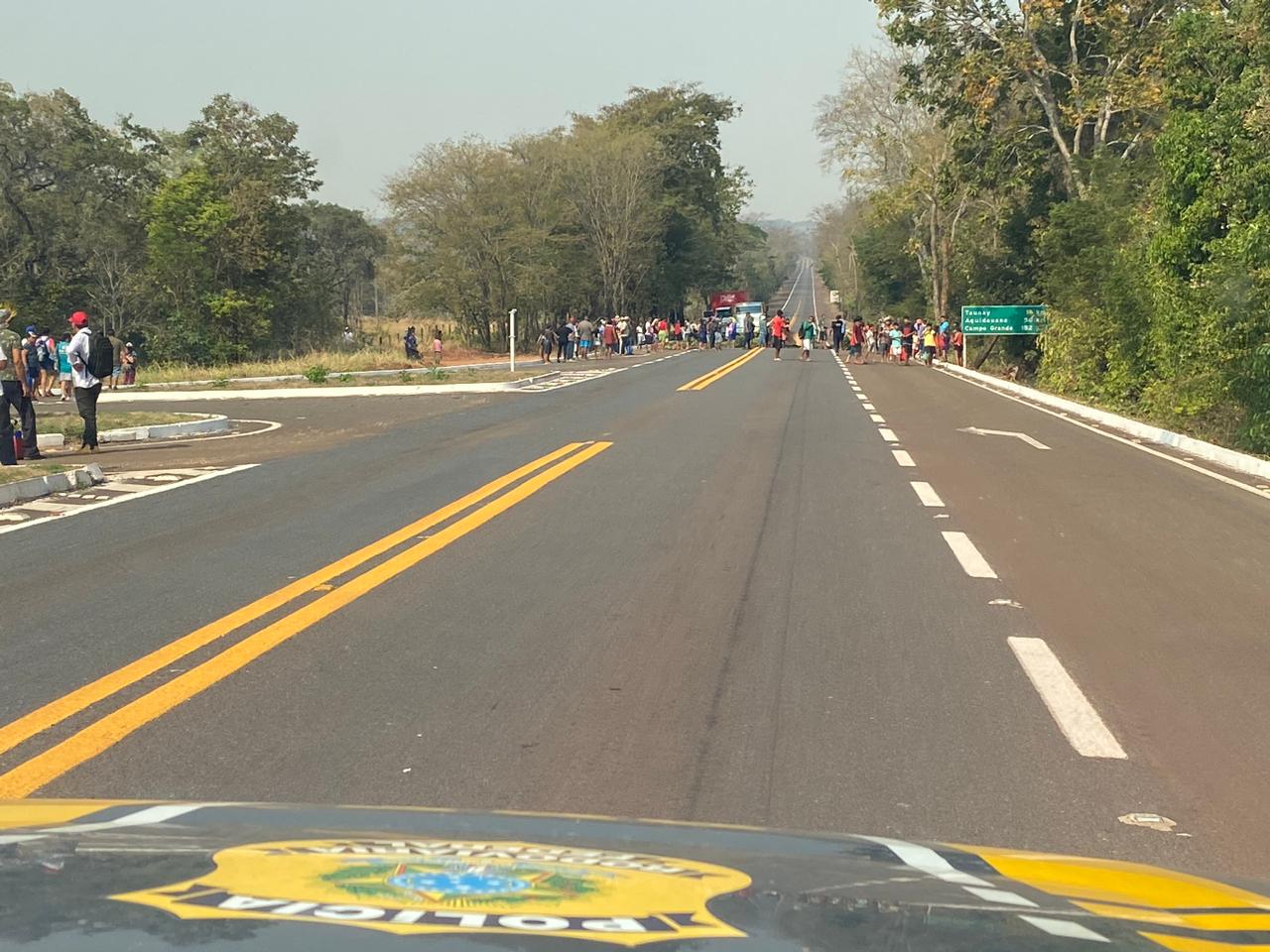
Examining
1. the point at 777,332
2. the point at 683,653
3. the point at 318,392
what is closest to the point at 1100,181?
the point at 777,332

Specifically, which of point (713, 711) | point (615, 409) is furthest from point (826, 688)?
point (615, 409)

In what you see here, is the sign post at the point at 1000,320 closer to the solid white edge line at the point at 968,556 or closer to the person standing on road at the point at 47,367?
the person standing on road at the point at 47,367

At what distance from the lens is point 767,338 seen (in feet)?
204

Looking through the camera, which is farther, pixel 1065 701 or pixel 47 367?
pixel 47 367

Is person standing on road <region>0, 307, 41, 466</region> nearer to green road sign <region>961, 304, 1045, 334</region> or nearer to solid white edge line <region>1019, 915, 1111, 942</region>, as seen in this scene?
solid white edge line <region>1019, 915, 1111, 942</region>

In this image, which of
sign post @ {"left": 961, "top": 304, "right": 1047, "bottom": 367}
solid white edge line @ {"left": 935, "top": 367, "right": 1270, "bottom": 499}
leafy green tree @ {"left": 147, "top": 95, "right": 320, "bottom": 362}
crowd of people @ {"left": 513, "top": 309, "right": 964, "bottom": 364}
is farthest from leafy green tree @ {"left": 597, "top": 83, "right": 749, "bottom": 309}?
solid white edge line @ {"left": 935, "top": 367, "right": 1270, "bottom": 499}

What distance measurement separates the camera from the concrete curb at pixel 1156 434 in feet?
50.7

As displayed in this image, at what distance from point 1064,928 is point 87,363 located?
16.6 meters

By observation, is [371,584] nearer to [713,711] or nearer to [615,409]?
[713,711]

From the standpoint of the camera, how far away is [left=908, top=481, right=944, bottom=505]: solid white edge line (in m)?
11.8

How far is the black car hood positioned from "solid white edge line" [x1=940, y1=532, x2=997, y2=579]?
5.60 meters

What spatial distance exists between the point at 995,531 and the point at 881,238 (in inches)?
3032

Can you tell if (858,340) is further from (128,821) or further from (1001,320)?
(128,821)

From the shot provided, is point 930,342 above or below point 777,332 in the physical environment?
below
